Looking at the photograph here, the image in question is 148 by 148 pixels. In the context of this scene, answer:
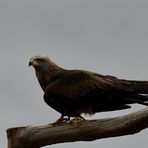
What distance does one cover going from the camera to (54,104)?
9070 millimetres

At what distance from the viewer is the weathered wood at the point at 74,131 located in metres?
6.96

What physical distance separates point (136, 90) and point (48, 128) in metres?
1.39

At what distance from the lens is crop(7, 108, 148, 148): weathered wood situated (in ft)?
22.8

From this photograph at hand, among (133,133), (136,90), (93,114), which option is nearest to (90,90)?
(93,114)

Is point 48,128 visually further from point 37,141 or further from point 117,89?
point 117,89

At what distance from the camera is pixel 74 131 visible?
763cm

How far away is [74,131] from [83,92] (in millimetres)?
1374

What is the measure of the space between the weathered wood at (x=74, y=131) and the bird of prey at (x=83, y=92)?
329 millimetres

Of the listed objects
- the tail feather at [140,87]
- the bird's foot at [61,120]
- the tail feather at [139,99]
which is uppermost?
the tail feather at [140,87]

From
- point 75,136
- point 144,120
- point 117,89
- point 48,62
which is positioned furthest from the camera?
point 48,62

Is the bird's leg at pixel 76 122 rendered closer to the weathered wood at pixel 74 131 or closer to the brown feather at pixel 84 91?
the weathered wood at pixel 74 131

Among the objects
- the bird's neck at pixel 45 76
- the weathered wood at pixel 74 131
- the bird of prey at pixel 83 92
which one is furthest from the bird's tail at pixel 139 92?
the bird's neck at pixel 45 76

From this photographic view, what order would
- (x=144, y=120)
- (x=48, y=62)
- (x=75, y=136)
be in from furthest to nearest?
(x=48, y=62) → (x=75, y=136) → (x=144, y=120)

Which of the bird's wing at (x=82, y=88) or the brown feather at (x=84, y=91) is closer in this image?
the brown feather at (x=84, y=91)
